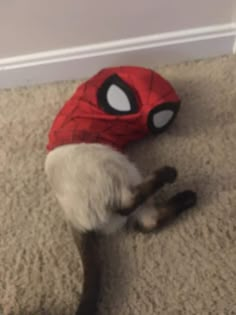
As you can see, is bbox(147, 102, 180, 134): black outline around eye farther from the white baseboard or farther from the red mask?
the white baseboard

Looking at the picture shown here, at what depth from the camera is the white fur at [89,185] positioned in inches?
46.4

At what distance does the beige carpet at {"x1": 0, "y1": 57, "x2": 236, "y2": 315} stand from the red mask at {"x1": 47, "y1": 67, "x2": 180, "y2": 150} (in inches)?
3.6

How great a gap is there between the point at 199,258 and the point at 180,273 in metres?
0.06

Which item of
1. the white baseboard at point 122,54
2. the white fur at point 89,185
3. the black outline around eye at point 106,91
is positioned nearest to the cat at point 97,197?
the white fur at point 89,185

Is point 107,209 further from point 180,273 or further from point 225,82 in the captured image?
point 225,82

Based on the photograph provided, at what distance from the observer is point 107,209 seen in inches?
46.8

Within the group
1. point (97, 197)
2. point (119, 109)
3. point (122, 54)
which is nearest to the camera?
point (97, 197)

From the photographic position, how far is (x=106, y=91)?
1385mm

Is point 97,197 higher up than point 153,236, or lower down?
higher up

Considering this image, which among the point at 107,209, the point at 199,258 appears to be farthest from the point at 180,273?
the point at 107,209

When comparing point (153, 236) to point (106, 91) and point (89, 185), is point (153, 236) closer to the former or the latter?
point (89, 185)

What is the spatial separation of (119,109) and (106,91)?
0.07 metres

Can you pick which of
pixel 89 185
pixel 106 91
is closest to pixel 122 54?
pixel 106 91

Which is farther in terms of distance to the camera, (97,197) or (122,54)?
(122,54)
